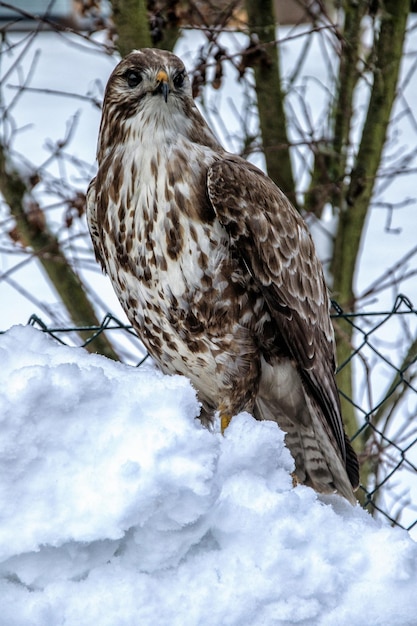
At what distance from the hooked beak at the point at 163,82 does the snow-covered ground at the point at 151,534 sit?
1082 millimetres

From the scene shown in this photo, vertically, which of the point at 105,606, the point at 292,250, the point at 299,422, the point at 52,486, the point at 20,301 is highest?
the point at 292,250

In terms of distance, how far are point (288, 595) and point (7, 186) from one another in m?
2.78

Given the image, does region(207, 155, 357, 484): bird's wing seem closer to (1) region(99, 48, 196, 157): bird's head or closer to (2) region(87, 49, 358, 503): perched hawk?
(2) region(87, 49, 358, 503): perched hawk

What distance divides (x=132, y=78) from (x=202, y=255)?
21.3 inches

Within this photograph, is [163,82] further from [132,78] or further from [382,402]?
[382,402]

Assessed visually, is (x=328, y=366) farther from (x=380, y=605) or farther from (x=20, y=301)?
(x=20, y=301)

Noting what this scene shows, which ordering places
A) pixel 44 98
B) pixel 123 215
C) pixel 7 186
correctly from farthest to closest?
pixel 44 98 → pixel 7 186 → pixel 123 215

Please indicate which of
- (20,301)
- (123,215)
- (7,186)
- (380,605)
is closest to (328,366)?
(123,215)

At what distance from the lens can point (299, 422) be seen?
122 inches

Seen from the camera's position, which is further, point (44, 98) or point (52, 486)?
point (44, 98)

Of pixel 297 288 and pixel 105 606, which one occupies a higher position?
pixel 297 288

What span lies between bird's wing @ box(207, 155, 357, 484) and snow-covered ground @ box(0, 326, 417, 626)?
984 millimetres

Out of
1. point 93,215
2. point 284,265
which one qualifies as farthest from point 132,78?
point 284,265

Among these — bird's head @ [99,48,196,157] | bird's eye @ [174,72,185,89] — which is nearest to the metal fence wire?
bird's head @ [99,48,196,157]
